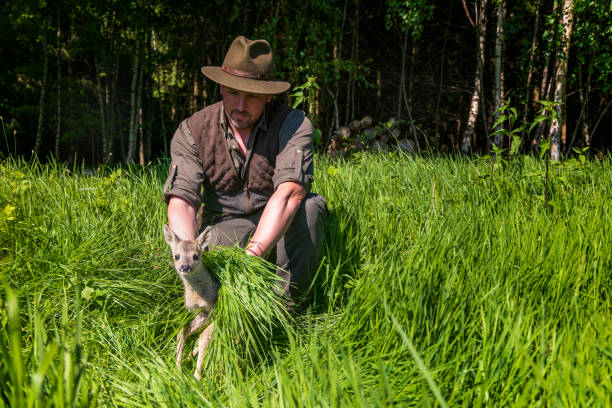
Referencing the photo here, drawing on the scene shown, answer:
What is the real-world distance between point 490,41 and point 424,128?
2.08m

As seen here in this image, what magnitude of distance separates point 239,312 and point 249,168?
127 cm

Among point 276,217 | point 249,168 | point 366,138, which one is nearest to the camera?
point 276,217

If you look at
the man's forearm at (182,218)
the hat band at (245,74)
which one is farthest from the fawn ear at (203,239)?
the hat band at (245,74)

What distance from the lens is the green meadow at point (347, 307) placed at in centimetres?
154

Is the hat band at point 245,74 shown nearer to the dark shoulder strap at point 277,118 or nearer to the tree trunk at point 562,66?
the dark shoulder strap at point 277,118

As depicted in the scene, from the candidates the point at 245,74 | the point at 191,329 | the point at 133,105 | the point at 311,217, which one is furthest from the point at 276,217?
the point at 133,105

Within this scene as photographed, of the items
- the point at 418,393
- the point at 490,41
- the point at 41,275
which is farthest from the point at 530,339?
the point at 490,41

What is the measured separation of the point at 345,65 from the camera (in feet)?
26.2

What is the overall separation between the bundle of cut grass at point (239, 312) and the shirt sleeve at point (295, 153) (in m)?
0.66

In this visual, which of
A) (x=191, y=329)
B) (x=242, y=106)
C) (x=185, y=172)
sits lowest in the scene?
(x=191, y=329)

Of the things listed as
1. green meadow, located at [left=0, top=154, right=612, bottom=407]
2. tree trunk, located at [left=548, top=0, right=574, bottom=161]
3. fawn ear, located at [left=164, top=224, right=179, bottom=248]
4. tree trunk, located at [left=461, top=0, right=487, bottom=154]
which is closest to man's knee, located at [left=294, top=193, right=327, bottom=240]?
green meadow, located at [left=0, top=154, right=612, bottom=407]

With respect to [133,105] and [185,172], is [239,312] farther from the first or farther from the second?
[133,105]

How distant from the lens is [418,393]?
1.65 metres

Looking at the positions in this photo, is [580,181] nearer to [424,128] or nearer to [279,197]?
[279,197]
